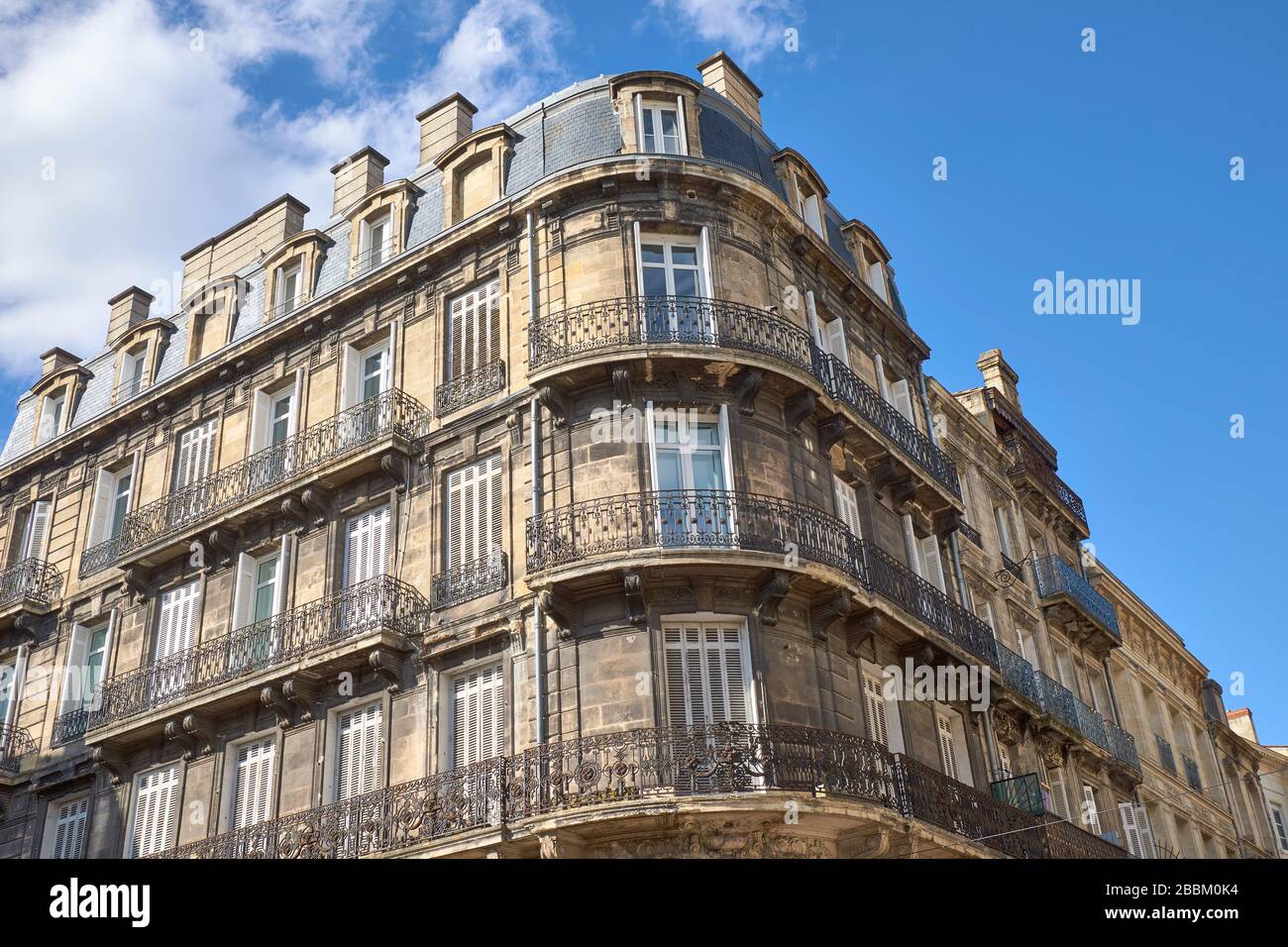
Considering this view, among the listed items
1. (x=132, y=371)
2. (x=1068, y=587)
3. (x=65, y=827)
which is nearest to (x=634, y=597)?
(x=65, y=827)

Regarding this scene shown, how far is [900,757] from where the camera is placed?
1641 cm

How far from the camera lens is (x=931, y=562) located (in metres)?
22.0

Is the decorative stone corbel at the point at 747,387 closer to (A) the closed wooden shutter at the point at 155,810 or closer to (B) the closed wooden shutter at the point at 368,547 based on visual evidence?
(B) the closed wooden shutter at the point at 368,547

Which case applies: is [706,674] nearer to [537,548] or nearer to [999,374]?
[537,548]

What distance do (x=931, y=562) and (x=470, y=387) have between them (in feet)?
26.9

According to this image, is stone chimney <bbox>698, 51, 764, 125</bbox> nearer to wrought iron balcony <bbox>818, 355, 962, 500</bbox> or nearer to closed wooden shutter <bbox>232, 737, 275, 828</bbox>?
wrought iron balcony <bbox>818, 355, 962, 500</bbox>

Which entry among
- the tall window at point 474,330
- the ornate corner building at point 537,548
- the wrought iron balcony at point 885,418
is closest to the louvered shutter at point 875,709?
the ornate corner building at point 537,548

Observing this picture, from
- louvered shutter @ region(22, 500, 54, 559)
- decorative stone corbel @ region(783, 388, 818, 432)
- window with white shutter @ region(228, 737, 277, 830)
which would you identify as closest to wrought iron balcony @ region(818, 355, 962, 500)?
decorative stone corbel @ region(783, 388, 818, 432)

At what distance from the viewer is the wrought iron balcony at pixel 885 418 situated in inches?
781

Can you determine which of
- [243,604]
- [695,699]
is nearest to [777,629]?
[695,699]

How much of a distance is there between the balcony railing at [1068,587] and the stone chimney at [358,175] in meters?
15.2

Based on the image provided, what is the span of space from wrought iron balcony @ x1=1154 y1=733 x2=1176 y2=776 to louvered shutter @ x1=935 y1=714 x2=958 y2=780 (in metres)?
12.2

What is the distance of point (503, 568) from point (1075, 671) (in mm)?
15099
